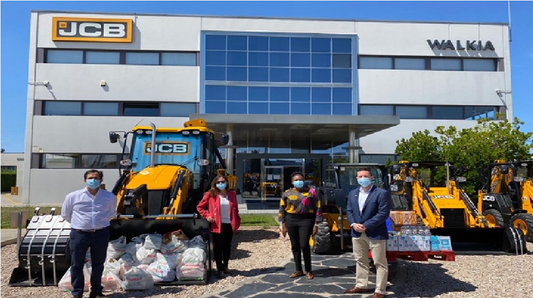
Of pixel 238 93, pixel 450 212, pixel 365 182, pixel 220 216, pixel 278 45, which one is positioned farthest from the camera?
pixel 278 45

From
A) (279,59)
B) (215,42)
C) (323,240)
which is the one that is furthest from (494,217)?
(215,42)

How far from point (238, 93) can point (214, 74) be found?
170 cm

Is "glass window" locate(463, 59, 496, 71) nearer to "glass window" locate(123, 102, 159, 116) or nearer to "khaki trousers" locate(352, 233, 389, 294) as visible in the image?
"glass window" locate(123, 102, 159, 116)

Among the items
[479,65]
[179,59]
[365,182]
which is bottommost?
[365,182]

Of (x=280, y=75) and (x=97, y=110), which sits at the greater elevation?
(x=280, y=75)

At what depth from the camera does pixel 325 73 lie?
23.3m

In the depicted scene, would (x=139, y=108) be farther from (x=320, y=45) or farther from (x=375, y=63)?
(x=375, y=63)

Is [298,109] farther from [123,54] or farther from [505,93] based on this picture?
[505,93]

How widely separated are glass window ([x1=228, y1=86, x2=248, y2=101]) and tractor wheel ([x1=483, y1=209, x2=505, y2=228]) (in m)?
14.8

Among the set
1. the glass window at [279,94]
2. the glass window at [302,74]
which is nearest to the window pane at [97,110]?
the glass window at [279,94]

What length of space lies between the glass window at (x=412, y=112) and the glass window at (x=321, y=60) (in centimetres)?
470

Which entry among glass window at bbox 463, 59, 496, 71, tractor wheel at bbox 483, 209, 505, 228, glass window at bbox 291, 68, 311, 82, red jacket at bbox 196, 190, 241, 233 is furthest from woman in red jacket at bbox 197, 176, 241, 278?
glass window at bbox 463, 59, 496, 71

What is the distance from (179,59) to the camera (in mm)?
22906

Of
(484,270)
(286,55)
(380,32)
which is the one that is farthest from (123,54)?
(484,270)
